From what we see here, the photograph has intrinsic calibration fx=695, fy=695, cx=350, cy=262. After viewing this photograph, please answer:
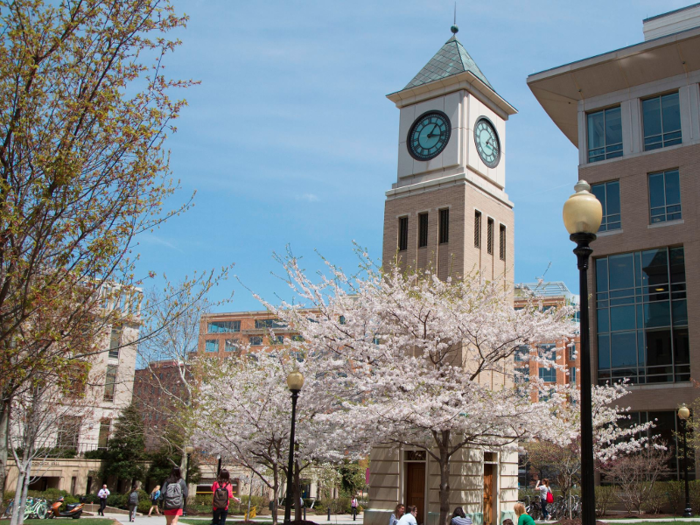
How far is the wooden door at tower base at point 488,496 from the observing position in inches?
1110

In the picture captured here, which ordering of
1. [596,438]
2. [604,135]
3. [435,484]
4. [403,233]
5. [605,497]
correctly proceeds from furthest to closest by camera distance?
1. [604,135]
2. [403,233]
3. [605,497]
4. [435,484]
5. [596,438]

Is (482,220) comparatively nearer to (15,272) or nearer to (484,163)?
(484,163)

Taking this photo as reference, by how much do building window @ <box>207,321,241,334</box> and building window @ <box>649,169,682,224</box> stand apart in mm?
66723

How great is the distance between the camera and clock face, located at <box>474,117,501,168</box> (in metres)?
33.2

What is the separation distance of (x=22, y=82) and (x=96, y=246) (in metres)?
2.67

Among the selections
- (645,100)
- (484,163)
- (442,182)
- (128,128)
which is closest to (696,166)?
(645,100)

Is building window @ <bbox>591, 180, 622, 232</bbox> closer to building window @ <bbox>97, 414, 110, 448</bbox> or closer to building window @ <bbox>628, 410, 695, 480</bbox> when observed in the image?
building window @ <bbox>628, 410, 695, 480</bbox>

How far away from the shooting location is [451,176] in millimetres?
31688

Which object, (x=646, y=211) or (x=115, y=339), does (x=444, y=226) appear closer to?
(x=646, y=211)

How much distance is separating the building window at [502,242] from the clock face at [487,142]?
10.2 ft

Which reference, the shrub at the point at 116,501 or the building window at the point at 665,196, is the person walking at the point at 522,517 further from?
the shrub at the point at 116,501

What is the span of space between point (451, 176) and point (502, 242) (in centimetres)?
444

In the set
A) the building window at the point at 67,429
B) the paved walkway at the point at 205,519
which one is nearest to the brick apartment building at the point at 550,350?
the paved walkway at the point at 205,519

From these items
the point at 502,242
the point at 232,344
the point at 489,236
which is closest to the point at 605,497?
the point at 502,242
